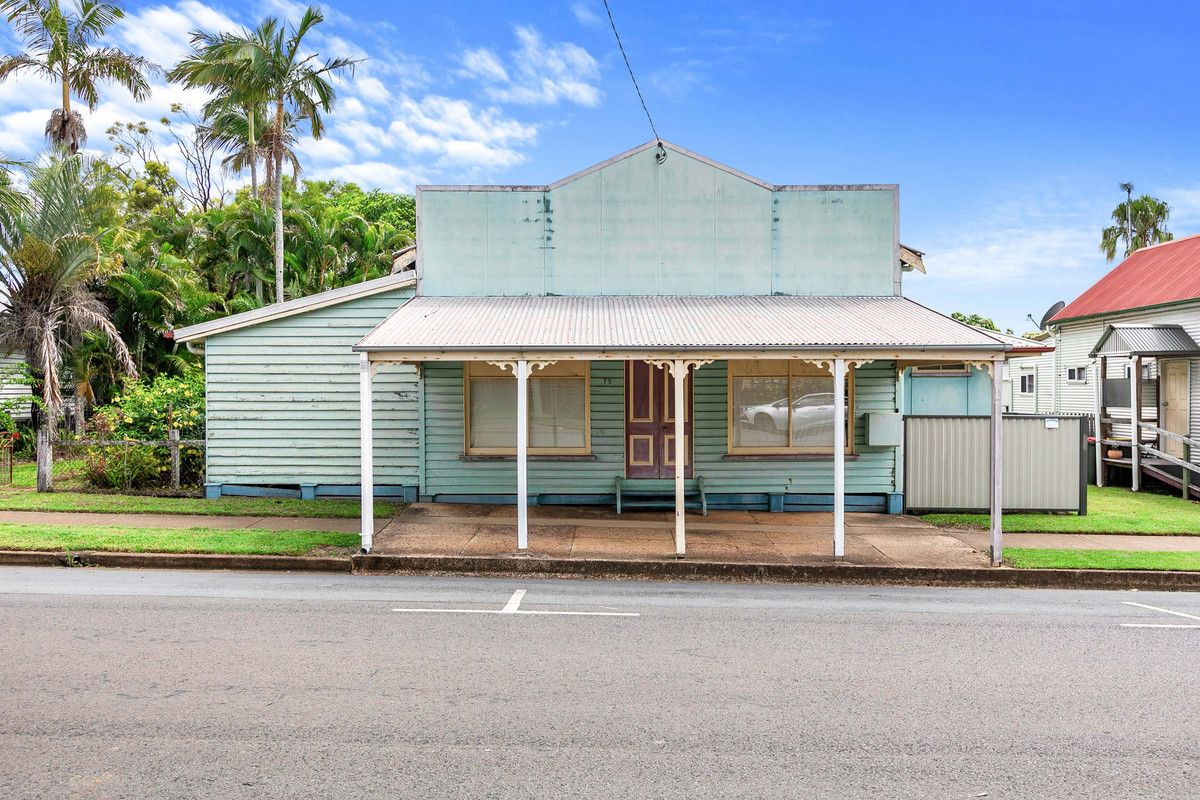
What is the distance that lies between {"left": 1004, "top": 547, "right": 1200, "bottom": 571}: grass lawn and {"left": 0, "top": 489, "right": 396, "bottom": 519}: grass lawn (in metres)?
9.13

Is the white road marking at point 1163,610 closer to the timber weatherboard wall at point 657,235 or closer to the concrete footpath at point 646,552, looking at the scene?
the concrete footpath at point 646,552

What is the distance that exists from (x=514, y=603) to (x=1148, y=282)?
2170 cm

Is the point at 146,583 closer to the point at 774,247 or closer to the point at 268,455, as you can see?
the point at 268,455

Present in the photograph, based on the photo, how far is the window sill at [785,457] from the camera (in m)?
13.2

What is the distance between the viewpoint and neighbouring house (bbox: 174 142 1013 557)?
13062 mm

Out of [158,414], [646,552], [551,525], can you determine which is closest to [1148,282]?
[646,552]

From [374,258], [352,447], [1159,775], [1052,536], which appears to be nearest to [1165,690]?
[1159,775]

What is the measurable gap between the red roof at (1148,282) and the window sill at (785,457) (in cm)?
1165

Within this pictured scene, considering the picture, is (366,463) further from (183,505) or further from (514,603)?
(183,505)

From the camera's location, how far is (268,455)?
13.3 metres

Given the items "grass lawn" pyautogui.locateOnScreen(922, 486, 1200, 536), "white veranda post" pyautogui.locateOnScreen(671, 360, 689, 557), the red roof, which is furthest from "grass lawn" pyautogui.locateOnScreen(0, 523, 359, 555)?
the red roof

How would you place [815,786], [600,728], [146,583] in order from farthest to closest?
[146,583], [600,728], [815,786]

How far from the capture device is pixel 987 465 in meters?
13.3

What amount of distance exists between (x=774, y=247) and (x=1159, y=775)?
10.1 m
